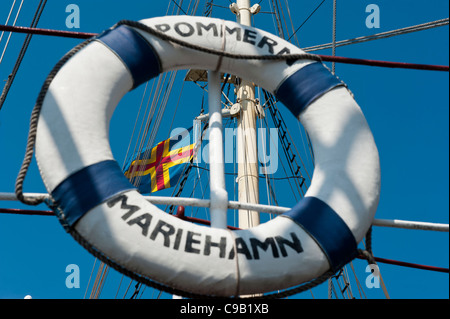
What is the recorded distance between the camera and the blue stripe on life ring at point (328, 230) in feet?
7.41

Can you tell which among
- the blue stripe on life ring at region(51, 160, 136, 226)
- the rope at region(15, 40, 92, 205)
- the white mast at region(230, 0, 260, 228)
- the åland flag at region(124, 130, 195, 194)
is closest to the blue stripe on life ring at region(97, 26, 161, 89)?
the rope at region(15, 40, 92, 205)

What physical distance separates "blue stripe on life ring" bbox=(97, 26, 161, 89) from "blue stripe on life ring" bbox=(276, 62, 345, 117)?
2.07 feet

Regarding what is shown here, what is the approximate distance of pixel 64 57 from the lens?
2480mm

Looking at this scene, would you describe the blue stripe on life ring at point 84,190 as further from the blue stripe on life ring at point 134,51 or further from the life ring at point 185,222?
the blue stripe on life ring at point 134,51

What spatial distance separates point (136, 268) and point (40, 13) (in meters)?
2.80

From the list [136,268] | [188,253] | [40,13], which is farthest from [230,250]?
[40,13]

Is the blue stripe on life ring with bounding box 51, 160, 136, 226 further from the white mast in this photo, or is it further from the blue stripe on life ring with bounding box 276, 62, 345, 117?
the white mast

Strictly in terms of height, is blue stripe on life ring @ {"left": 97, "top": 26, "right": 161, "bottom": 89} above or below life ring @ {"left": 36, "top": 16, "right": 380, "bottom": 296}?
above

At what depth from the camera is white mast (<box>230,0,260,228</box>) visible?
6.04m

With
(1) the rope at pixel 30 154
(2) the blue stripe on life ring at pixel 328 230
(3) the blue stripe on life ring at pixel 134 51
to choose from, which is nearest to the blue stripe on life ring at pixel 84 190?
(1) the rope at pixel 30 154

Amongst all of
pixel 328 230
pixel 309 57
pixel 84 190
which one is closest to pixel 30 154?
pixel 84 190

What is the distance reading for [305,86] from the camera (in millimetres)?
2701

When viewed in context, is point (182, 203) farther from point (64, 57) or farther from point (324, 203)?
point (64, 57)
